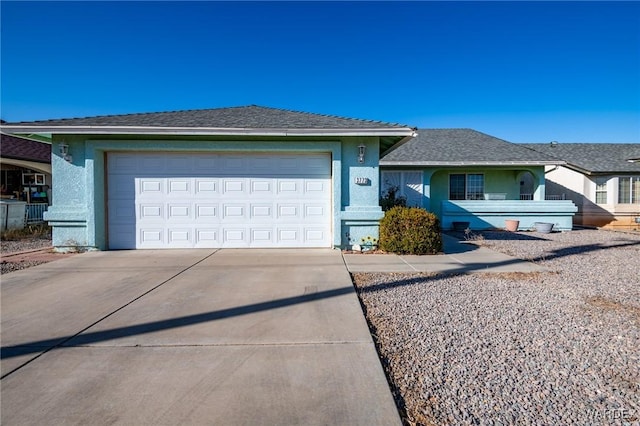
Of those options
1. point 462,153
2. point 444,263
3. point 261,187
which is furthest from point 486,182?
point 261,187

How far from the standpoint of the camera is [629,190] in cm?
1772

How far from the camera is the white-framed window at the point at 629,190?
57.9ft

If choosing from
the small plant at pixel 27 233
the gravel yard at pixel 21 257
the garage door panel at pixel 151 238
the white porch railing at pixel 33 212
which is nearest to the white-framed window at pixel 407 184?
the garage door panel at pixel 151 238

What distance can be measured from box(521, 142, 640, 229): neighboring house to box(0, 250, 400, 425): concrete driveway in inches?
703

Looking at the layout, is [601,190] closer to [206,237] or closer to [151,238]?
[206,237]

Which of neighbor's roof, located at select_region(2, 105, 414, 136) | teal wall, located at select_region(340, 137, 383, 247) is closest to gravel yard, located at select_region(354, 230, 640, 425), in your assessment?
teal wall, located at select_region(340, 137, 383, 247)

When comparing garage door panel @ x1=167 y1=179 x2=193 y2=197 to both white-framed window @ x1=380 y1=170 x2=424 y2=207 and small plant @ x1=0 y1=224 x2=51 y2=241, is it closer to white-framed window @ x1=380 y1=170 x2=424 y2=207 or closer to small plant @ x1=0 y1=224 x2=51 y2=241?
small plant @ x1=0 y1=224 x2=51 y2=241

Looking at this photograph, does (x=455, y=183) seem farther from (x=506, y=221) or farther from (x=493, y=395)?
(x=493, y=395)

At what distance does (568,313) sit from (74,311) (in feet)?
Answer: 20.9

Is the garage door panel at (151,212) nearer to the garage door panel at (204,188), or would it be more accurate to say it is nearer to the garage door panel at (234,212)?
the garage door panel at (204,188)

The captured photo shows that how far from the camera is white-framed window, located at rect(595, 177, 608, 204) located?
17875 millimetres

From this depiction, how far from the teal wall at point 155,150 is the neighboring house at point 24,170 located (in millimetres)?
7857

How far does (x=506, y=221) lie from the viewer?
47.9 ft

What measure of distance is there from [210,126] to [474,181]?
13.1 meters
